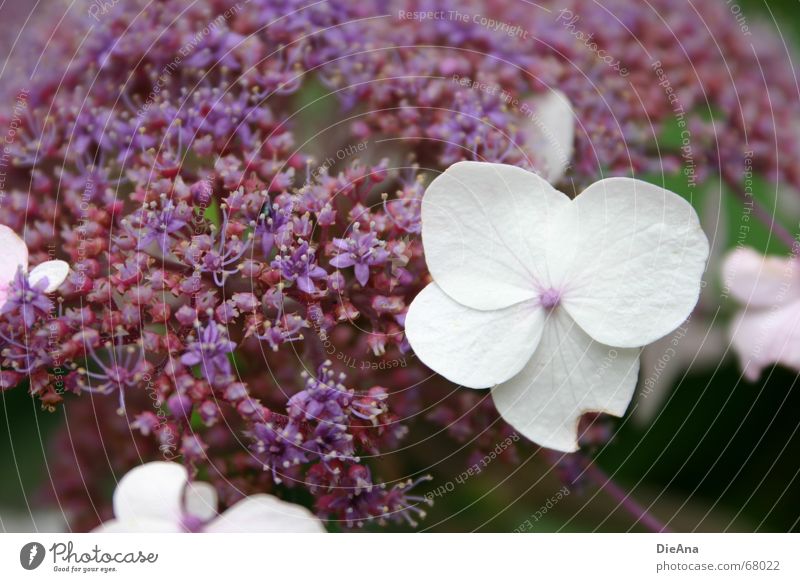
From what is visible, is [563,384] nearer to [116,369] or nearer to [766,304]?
[766,304]

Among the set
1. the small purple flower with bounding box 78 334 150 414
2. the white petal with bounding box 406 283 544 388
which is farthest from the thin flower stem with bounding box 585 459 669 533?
the small purple flower with bounding box 78 334 150 414

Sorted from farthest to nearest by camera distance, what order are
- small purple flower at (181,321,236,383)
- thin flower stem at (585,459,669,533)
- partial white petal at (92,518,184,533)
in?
thin flower stem at (585,459,669,533)
partial white petal at (92,518,184,533)
small purple flower at (181,321,236,383)

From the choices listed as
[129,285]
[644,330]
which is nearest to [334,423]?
[129,285]

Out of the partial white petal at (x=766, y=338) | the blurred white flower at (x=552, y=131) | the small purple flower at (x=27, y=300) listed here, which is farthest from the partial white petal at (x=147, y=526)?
the partial white petal at (x=766, y=338)

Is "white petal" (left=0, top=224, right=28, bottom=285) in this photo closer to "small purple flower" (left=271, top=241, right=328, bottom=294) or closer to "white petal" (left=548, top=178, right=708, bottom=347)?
"small purple flower" (left=271, top=241, right=328, bottom=294)

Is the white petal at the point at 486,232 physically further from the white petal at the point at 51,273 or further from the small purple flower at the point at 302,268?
the white petal at the point at 51,273
